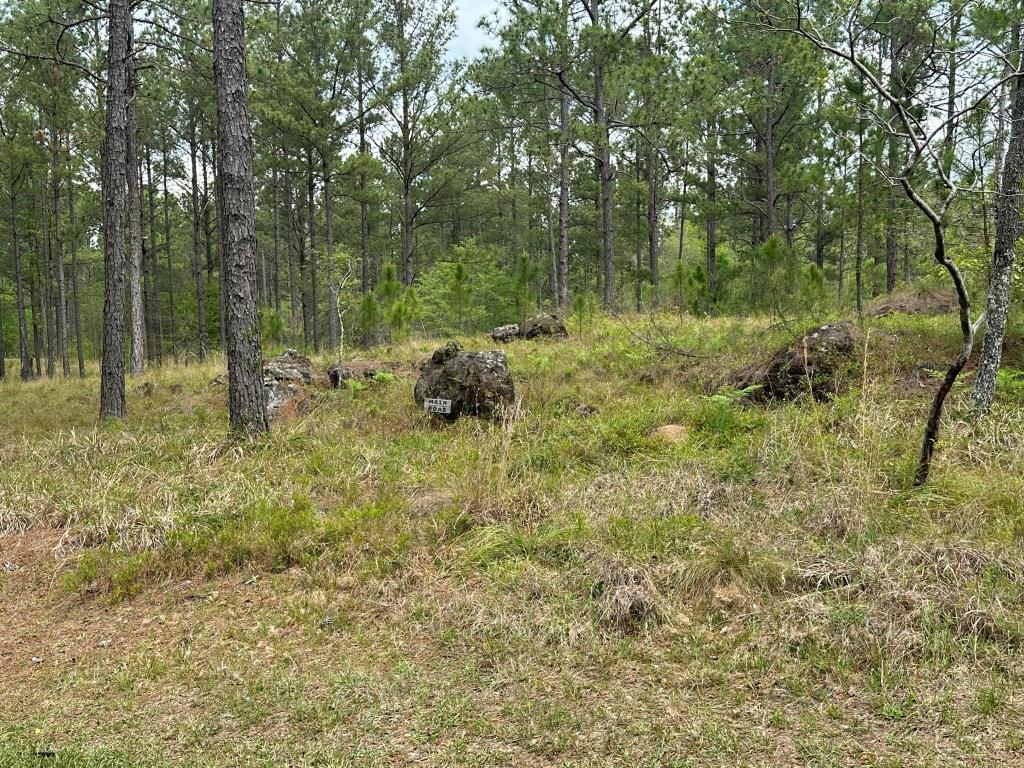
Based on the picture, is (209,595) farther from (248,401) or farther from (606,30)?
(606,30)

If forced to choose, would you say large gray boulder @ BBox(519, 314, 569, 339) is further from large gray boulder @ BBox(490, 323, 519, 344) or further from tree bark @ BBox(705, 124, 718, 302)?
tree bark @ BBox(705, 124, 718, 302)

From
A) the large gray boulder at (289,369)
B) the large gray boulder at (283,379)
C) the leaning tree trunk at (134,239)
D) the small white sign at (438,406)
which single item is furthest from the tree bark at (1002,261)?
the leaning tree trunk at (134,239)

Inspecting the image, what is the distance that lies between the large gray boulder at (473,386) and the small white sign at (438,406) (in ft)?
0.17

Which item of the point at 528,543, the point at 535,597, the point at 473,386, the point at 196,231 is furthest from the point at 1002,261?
the point at 196,231

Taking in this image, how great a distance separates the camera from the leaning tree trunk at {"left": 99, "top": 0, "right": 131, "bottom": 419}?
7707 millimetres

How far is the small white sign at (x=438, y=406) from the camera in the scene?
6.67m

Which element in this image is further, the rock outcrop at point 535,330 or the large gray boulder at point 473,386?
the rock outcrop at point 535,330

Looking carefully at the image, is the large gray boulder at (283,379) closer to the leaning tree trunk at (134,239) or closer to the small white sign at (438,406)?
the small white sign at (438,406)

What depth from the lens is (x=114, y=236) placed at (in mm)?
7816

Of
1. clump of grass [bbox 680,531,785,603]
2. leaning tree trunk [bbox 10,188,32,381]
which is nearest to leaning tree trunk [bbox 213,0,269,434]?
clump of grass [bbox 680,531,785,603]

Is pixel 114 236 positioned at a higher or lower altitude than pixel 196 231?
lower

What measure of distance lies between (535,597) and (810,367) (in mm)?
4367

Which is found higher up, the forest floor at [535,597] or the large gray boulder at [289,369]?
the large gray boulder at [289,369]

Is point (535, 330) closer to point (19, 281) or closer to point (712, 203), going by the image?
point (712, 203)
